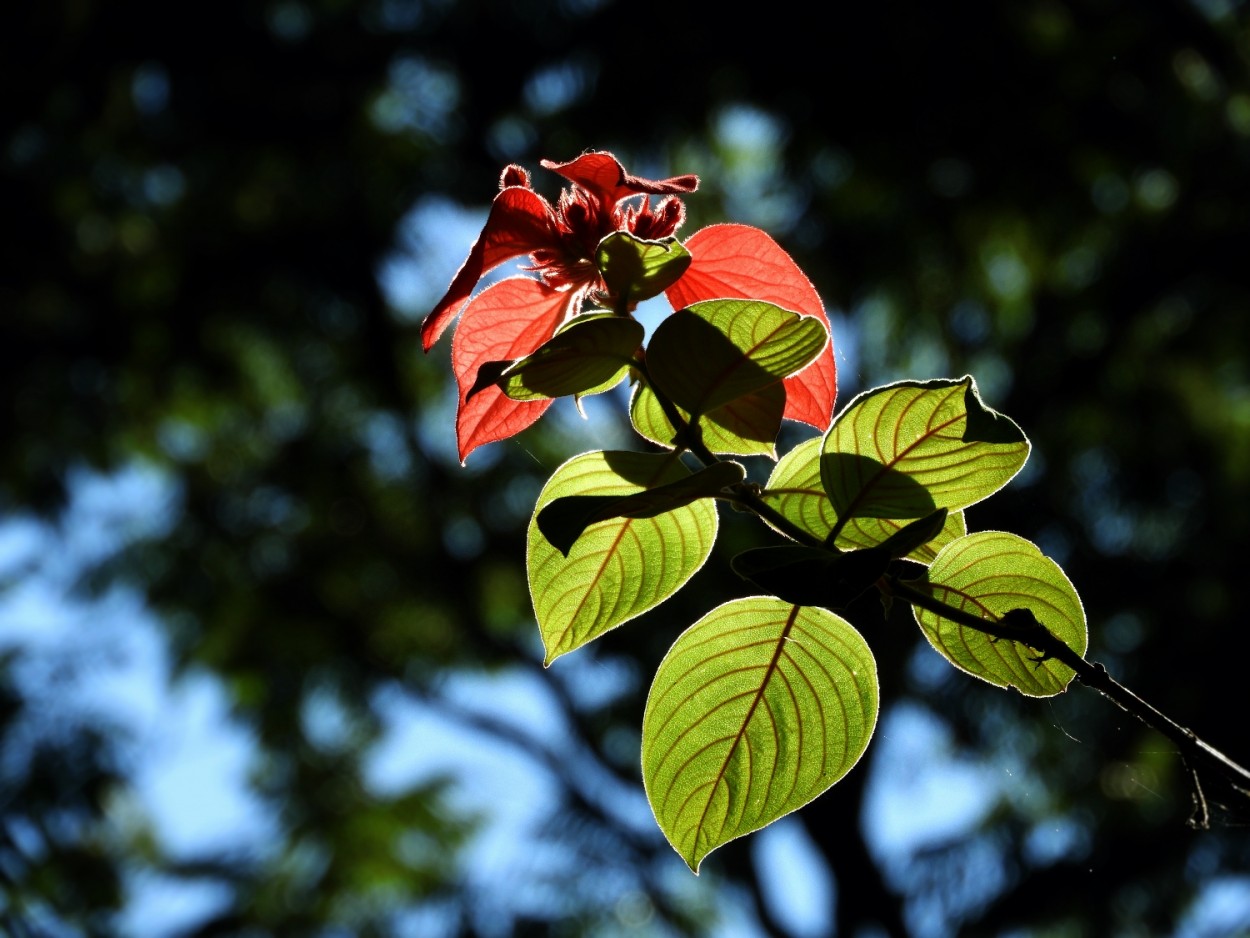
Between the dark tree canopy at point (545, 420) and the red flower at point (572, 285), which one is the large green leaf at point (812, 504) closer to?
the red flower at point (572, 285)

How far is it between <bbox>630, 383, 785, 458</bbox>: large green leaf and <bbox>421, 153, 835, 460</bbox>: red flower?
1.2 inches

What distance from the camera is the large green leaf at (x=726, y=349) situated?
23 cm

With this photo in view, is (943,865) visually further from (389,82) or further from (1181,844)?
(389,82)

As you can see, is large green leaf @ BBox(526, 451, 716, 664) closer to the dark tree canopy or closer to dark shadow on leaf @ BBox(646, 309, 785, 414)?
dark shadow on leaf @ BBox(646, 309, 785, 414)

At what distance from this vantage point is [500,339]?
0.30 metres

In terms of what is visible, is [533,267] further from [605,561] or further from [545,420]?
[545,420]

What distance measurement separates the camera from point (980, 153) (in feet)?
7.12

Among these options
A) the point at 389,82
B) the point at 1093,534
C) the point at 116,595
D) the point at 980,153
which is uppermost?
the point at 389,82

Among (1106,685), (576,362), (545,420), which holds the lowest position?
(1106,685)

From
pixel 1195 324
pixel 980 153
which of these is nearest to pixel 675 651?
pixel 980 153

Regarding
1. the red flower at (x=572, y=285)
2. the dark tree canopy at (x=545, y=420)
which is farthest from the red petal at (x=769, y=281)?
the dark tree canopy at (x=545, y=420)

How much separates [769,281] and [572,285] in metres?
0.06

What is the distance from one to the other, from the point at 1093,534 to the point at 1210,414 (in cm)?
81

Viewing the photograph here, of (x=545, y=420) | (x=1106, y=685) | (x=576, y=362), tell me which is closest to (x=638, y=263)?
(x=576, y=362)
